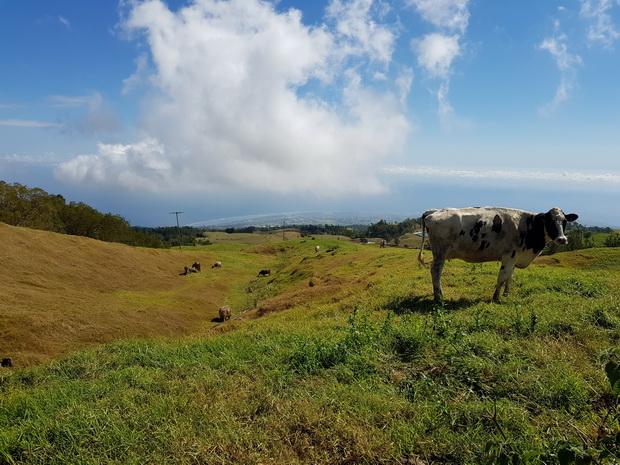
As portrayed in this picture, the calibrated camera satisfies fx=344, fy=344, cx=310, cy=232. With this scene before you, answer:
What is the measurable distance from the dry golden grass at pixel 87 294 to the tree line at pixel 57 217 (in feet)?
78.7

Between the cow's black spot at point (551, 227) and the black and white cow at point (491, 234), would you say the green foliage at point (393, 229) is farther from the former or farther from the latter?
the cow's black spot at point (551, 227)

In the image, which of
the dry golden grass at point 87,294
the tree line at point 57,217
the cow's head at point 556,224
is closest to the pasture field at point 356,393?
the cow's head at point 556,224

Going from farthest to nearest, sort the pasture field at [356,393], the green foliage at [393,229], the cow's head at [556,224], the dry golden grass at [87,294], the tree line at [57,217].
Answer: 1. the green foliage at [393,229]
2. the tree line at [57,217]
3. the dry golden grass at [87,294]
4. the cow's head at [556,224]
5. the pasture field at [356,393]

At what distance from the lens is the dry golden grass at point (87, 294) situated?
16.5 meters

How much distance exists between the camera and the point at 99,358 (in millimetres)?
8773

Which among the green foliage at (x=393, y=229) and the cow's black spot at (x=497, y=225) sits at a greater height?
the cow's black spot at (x=497, y=225)

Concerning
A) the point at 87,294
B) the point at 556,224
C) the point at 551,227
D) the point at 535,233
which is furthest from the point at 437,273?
the point at 87,294

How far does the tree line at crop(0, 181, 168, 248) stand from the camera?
55.7 m

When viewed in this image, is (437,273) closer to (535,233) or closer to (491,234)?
(491,234)

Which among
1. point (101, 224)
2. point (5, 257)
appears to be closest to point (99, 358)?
point (5, 257)

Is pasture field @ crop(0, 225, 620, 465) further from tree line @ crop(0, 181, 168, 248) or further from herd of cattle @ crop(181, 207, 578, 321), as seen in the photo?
tree line @ crop(0, 181, 168, 248)

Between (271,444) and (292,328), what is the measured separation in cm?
572

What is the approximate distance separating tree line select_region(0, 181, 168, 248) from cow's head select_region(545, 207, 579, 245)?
68.7 m

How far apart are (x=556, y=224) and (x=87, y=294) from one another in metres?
31.0
